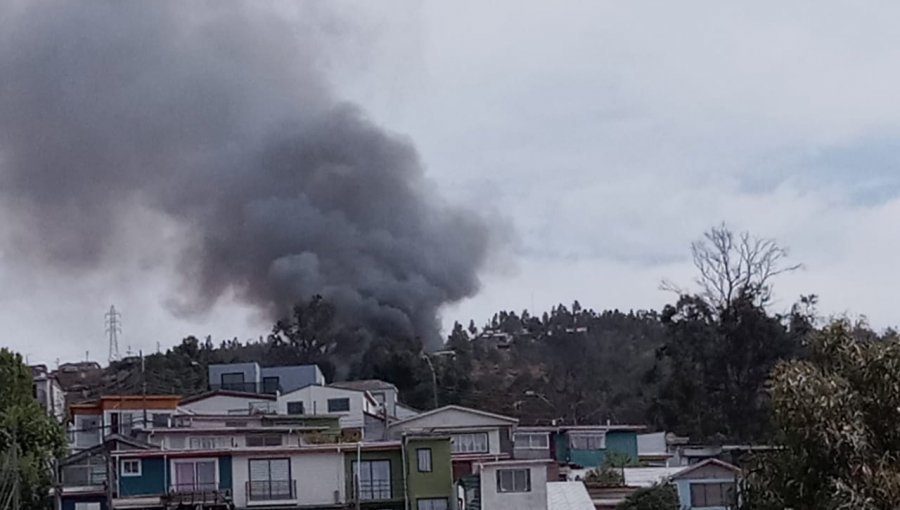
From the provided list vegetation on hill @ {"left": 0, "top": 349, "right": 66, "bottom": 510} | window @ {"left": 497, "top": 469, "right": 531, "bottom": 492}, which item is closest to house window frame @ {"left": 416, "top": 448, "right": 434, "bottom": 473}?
window @ {"left": 497, "top": 469, "right": 531, "bottom": 492}

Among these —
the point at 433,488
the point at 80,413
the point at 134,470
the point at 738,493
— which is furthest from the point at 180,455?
the point at 738,493

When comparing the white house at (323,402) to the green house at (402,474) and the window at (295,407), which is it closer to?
the window at (295,407)

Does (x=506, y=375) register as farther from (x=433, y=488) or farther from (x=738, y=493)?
(x=738, y=493)

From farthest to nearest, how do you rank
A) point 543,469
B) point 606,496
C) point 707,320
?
1. point 707,320
2. point 606,496
3. point 543,469

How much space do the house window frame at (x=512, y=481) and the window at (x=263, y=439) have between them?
12.8 meters

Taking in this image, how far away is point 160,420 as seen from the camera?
69.4 meters

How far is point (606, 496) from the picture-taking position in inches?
2050

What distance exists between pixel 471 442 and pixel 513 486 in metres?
16.7

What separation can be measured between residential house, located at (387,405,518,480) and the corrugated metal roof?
9.17m

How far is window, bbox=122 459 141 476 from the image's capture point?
5350 cm

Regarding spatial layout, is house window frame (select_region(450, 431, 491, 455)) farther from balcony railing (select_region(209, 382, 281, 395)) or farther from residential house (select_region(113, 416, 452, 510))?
balcony railing (select_region(209, 382, 281, 395))

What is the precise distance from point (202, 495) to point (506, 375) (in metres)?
66.1

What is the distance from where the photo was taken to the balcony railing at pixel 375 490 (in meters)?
53.5

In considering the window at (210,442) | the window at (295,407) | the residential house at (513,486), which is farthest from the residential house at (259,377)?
the residential house at (513,486)
